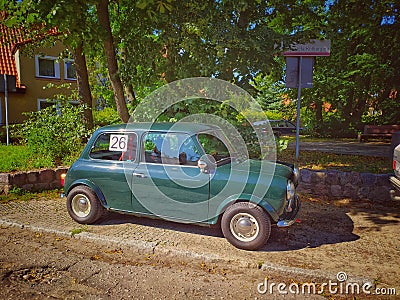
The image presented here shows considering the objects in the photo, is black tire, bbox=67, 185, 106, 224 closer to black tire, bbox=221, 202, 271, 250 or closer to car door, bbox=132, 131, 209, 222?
car door, bbox=132, 131, 209, 222

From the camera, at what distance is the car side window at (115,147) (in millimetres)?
5145

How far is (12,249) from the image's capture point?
4.47 meters

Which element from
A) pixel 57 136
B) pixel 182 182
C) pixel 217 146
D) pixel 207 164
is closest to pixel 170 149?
pixel 182 182

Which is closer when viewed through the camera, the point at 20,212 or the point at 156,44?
the point at 20,212

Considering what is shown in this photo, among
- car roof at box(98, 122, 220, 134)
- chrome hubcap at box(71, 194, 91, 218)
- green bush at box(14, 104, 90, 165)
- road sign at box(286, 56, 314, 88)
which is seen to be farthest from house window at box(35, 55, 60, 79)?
car roof at box(98, 122, 220, 134)

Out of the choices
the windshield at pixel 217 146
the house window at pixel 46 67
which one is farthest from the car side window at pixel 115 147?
the house window at pixel 46 67

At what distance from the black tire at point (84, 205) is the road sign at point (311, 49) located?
214 inches

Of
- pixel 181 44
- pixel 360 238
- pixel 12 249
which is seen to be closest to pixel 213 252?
pixel 360 238

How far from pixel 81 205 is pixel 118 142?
1.30 m

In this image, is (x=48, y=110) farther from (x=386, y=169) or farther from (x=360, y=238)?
(x=386, y=169)

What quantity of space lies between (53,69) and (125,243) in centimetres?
2261

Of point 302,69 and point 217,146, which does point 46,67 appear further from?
point 217,146

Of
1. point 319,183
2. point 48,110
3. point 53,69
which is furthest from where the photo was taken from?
point 53,69

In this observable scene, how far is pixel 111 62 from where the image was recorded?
923 centimetres
